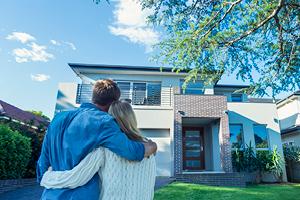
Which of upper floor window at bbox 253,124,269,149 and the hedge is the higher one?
upper floor window at bbox 253,124,269,149

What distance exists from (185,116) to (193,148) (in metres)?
2.68

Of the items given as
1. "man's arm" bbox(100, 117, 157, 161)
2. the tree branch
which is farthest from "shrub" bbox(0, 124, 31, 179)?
the tree branch

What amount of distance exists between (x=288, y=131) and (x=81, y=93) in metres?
14.2

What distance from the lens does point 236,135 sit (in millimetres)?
12492

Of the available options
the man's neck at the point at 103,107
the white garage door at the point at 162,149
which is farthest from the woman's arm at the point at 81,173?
the white garage door at the point at 162,149

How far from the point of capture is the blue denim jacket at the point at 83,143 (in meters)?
1.27

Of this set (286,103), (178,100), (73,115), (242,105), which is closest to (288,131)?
(286,103)

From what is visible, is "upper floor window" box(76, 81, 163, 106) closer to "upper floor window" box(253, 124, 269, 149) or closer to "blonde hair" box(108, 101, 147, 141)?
"upper floor window" box(253, 124, 269, 149)

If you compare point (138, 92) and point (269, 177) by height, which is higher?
point (138, 92)

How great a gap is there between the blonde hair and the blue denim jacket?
0.09 metres

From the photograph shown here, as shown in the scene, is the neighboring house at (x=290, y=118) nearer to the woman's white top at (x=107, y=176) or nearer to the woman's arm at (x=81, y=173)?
the woman's white top at (x=107, y=176)

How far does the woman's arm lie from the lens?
1.24 meters

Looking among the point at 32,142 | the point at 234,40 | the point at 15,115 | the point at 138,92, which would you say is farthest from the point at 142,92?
the point at 15,115

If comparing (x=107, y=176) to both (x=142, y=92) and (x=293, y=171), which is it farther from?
(x=293, y=171)
